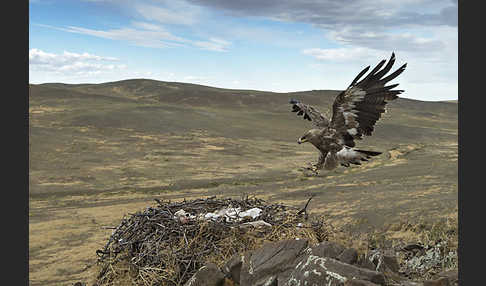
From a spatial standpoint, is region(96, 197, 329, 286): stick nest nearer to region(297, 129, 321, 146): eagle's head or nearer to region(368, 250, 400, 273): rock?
region(368, 250, 400, 273): rock

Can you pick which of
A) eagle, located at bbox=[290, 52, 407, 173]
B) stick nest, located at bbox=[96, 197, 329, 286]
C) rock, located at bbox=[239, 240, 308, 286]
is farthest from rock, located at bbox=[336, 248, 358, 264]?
stick nest, located at bbox=[96, 197, 329, 286]

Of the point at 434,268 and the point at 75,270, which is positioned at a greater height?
the point at 434,268

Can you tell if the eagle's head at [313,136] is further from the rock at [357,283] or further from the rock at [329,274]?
the rock at [357,283]

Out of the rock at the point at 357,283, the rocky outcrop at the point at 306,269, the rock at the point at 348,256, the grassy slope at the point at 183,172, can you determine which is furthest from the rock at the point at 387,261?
the grassy slope at the point at 183,172

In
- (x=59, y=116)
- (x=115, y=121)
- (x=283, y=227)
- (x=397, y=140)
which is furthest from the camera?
(x=59, y=116)

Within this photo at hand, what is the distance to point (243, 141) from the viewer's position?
59.5m

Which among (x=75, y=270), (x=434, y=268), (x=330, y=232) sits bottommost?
(x=75, y=270)

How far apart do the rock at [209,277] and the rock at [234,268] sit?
0.37 ft

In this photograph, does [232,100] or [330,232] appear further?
[232,100]

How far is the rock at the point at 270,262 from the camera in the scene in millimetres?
5398

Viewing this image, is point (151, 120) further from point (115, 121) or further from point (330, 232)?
point (330, 232)

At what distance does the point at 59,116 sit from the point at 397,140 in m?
54.4

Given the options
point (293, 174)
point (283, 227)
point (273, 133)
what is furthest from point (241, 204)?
point (273, 133)

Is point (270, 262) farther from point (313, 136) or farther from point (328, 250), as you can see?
point (313, 136)
